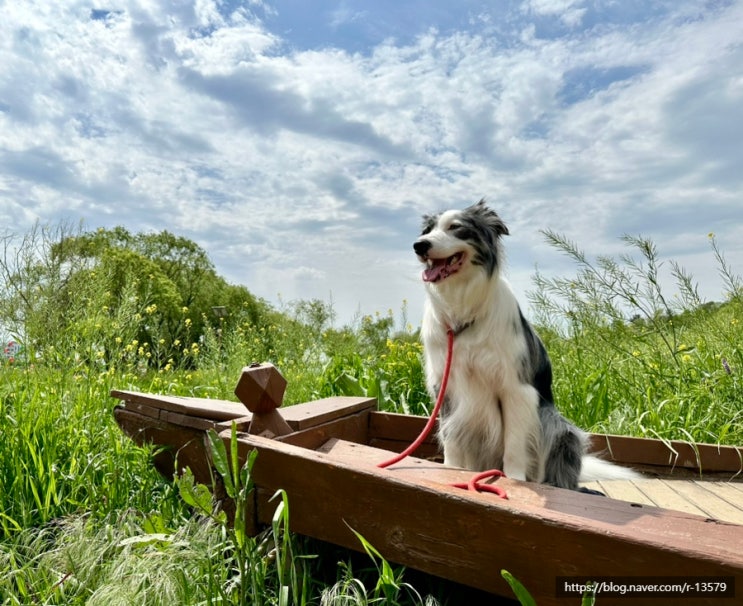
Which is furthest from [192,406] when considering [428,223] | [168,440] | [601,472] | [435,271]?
[601,472]

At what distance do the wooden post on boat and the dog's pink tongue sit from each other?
82cm

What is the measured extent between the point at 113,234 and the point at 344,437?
22.3 m

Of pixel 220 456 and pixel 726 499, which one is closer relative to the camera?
pixel 220 456

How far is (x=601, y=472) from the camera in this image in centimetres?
295

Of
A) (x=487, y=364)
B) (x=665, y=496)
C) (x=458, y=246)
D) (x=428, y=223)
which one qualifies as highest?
(x=428, y=223)

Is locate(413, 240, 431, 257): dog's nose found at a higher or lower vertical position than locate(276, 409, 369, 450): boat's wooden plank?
higher

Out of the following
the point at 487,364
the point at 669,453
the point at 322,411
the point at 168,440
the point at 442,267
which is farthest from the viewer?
the point at 669,453

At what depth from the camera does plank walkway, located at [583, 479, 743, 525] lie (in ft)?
8.13

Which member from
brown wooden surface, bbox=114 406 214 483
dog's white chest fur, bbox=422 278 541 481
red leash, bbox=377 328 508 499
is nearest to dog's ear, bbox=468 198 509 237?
dog's white chest fur, bbox=422 278 541 481

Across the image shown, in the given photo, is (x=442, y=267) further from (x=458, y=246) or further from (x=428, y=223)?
(x=428, y=223)

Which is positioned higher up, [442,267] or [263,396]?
[442,267]

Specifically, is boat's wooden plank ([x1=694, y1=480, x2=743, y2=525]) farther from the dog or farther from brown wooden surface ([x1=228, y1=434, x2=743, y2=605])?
brown wooden surface ([x1=228, y1=434, x2=743, y2=605])

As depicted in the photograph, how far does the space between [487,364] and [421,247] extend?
24.1 inches

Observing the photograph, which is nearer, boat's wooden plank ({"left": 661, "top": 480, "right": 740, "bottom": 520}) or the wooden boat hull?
the wooden boat hull
